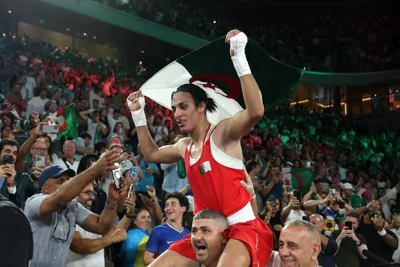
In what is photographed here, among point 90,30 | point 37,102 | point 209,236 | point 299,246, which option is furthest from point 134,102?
point 90,30

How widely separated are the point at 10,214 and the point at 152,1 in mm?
20613

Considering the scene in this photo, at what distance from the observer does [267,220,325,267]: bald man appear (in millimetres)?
3369

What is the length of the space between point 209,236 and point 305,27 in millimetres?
25615

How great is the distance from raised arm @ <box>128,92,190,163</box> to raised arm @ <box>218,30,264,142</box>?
524 millimetres

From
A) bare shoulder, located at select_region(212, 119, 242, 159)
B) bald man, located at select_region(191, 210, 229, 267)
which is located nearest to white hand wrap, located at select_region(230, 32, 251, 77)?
bare shoulder, located at select_region(212, 119, 242, 159)

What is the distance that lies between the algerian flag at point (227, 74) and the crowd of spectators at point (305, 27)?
54.3 ft

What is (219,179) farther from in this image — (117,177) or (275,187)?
(275,187)

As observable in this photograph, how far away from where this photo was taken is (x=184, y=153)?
3750 mm

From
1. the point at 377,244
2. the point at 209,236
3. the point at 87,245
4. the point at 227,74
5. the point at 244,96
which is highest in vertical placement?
A: the point at 227,74

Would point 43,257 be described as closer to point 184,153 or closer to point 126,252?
point 184,153

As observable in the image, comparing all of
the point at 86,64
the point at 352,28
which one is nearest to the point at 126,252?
the point at 86,64

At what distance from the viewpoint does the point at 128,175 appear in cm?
453

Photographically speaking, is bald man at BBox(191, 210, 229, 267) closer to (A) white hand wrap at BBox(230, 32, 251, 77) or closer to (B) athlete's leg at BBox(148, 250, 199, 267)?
(B) athlete's leg at BBox(148, 250, 199, 267)

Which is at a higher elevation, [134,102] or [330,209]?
[134,102]
